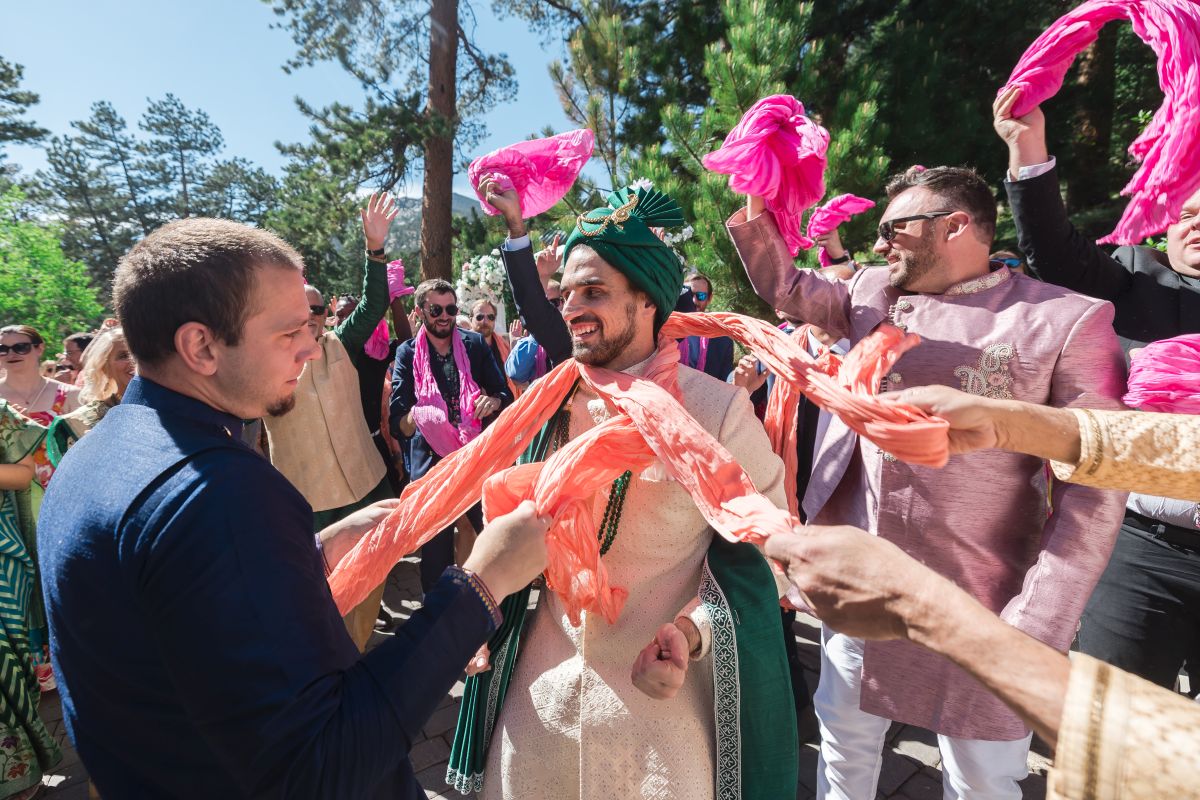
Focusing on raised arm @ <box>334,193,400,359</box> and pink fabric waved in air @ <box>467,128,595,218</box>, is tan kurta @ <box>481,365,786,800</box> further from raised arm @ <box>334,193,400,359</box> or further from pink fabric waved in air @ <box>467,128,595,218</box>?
raised arm @ <box>334,193,400,359</box>

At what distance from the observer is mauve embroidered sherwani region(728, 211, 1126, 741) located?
181 centimetres

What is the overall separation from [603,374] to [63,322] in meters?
25.1

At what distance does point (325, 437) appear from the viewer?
4199 mm

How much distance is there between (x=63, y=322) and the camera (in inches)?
776

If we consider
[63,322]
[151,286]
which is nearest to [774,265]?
[151,286]

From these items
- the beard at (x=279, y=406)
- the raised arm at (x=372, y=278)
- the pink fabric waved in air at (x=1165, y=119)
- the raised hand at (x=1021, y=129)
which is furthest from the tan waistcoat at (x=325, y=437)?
the pink fabric waved in air at (x=1165, y=119)

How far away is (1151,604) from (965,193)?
5.45ft

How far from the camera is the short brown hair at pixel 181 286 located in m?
1.10

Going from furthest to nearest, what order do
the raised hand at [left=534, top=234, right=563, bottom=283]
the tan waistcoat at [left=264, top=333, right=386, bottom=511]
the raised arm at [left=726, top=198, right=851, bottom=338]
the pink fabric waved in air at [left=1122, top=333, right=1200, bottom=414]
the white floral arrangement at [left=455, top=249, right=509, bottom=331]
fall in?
the white floral arrangement at [left=455, top=249, right=509, bottom=331], the tan waistcoat at [left=264, top=333, right=386, bottom=511], the raised hand at [left=534, top=234, right=563, bottom=283], the raised arm at [left=726, top=198, right=851, bottom=338], the pink fabric waved in air at [left=1122, top=333, right=1200, bottom=414]

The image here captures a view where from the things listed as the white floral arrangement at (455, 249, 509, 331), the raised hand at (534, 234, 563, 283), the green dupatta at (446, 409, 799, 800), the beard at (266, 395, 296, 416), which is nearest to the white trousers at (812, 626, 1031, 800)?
the green dupatta at (446, 409, 799, 800)

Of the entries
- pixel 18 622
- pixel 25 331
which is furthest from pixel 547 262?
pixel 25 331

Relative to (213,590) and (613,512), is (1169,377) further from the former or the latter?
(213,590)

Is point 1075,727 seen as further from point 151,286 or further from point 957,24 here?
point 957,24

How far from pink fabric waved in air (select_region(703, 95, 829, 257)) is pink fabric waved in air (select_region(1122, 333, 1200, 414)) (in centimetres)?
102
